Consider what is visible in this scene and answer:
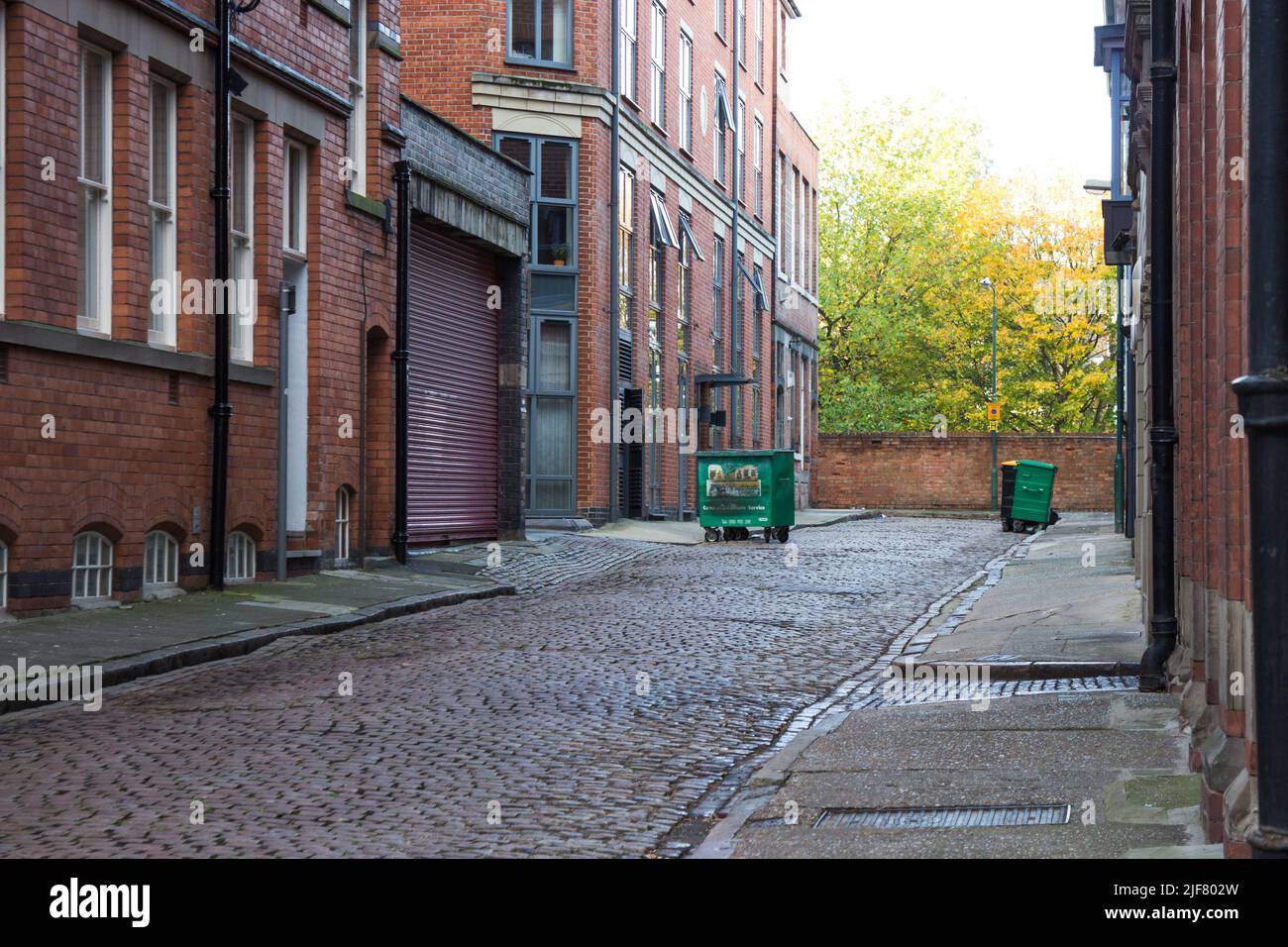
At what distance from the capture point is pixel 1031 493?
3666 centimetres

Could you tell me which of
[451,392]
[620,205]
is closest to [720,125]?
[620,205]

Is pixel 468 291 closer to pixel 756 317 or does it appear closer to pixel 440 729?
pixel 440 729

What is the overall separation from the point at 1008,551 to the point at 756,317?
17846 mm

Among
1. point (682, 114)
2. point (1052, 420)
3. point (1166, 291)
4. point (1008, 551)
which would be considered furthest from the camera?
point (1052, 420)

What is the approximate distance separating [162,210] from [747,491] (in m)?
15.5

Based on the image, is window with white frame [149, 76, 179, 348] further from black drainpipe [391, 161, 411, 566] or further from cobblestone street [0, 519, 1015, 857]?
black drainpipe [391, 161, 411, 566]

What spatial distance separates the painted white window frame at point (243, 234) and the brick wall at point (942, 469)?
3836cm

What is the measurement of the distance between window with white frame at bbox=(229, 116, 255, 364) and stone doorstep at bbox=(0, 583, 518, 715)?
319cm

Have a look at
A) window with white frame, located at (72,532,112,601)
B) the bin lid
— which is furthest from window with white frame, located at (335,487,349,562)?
the bin lid

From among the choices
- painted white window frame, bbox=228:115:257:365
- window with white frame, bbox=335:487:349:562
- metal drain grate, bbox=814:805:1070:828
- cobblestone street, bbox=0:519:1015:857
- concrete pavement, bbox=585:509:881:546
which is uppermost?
painted white window frame, bbox=228:115:257:365

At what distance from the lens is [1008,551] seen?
1093 inches

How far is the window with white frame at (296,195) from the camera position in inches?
714

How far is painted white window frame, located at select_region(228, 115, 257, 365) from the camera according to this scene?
16812 millimetres
